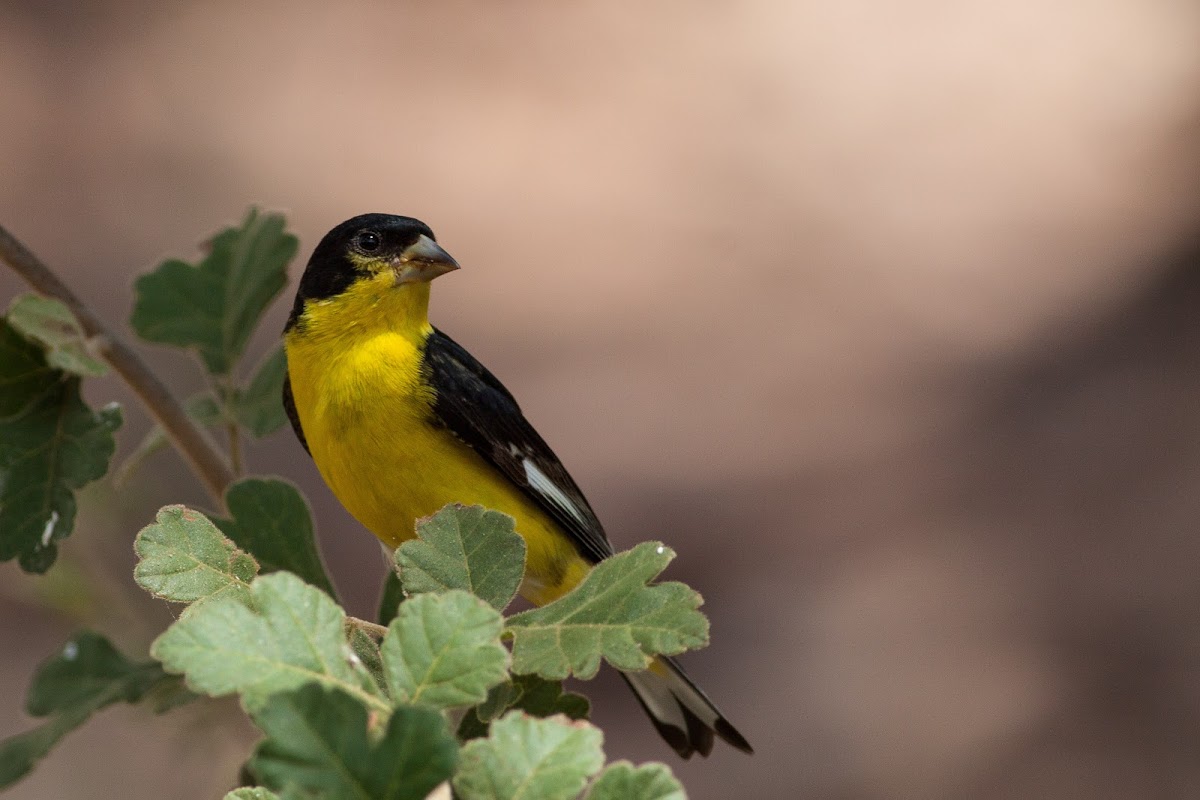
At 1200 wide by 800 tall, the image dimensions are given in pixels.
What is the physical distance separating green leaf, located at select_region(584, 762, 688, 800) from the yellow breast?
58.0 inches

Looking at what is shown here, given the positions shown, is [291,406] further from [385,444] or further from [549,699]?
[549,699]

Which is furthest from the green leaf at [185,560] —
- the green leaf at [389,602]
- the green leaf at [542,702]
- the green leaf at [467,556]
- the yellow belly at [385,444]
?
the yellow belly at [385,444]

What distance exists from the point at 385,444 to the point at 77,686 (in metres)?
0.61

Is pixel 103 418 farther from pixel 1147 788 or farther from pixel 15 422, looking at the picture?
pixel 1147 788

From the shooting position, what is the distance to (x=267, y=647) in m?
0.78

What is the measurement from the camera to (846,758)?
17.6 feet

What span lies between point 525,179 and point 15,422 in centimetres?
577

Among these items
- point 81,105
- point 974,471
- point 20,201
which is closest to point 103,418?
point 974,471

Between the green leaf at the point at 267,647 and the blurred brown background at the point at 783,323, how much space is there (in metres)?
3.96

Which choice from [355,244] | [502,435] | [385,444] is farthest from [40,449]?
[502,435]

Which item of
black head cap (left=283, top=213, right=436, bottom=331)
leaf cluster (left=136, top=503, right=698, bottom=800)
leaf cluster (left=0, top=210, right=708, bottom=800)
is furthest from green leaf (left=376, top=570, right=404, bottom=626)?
leaf cluster (left=136, top=503, right=698, bottom=800)

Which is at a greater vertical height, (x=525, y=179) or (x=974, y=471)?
(x=525, y=179)

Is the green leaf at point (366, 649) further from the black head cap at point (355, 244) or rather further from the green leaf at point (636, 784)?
the black head cap at point (355, 244)

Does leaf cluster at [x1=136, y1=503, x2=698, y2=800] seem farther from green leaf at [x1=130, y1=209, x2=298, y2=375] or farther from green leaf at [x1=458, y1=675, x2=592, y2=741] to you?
green leaf at [x1=130, y1=209, x2=298, y2=375]
